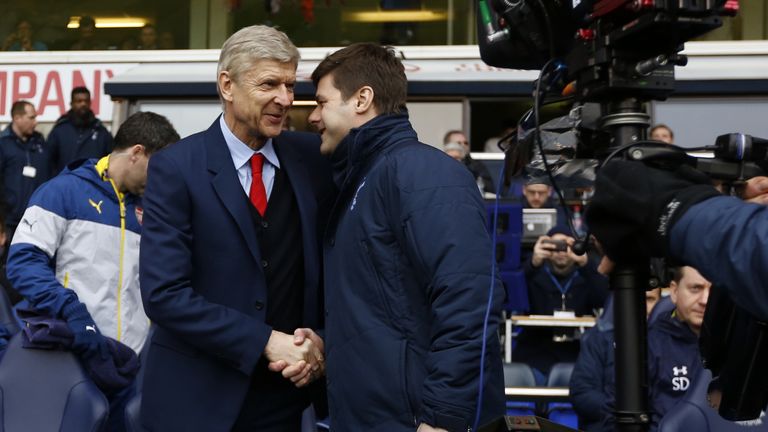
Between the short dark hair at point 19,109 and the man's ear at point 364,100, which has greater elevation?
the man's ear at point 364,100

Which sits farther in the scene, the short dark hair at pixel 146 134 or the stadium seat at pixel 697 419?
the short dark hair at pixel 146 134

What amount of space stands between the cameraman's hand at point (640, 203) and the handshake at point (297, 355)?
1.28m

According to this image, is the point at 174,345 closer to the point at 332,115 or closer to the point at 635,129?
the point at 332,115

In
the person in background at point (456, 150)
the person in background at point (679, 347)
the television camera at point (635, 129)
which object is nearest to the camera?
the television camera at point (635, 129)

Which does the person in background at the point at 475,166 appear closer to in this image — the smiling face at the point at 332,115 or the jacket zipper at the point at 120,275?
the jacket zipper at the point at 120,275

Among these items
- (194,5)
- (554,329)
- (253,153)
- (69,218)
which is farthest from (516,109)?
(253,153)

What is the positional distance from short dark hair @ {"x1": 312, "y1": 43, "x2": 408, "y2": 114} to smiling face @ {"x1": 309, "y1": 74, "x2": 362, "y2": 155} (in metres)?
Answer: 0.02

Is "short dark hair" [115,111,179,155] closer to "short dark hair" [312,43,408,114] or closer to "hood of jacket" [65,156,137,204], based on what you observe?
"hood of jacket" [65,156,137,204]

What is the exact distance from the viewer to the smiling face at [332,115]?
3078 millimetres

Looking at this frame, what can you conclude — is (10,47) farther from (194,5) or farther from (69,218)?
(69,218)

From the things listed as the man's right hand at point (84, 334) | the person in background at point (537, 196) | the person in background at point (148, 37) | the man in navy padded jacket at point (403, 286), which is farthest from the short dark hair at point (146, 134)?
the person in background at point (148, 37)

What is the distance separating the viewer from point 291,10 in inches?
477

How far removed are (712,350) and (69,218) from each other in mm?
3163

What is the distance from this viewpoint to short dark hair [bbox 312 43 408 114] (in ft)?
10.1
